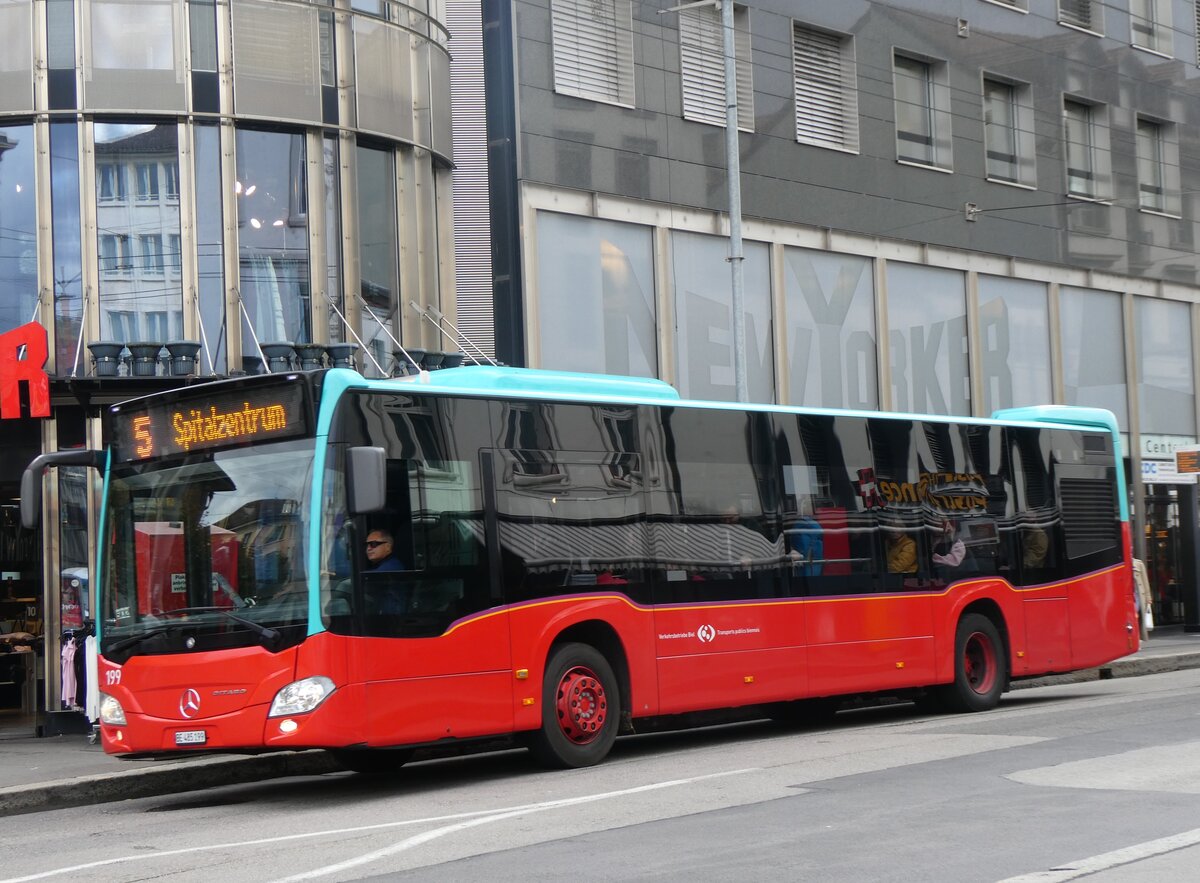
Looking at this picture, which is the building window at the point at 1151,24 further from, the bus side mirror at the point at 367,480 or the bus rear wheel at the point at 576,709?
the bus side mirror at the point at 367,480

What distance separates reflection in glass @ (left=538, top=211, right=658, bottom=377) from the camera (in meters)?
23.3

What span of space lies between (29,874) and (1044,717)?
10.1 meters

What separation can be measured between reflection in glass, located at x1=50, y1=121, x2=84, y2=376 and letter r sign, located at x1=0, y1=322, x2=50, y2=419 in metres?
0.66

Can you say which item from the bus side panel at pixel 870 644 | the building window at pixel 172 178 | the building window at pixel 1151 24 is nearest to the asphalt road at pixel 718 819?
the bus side panel at pixel 870 644

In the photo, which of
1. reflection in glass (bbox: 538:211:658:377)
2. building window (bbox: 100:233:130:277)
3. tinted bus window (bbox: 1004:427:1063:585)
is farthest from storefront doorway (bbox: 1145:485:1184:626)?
building window (bbox: 100:233:130:277)

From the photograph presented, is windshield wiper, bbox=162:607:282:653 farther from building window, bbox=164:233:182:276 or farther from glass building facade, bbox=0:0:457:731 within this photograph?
building window, bbox=164:233:182:276

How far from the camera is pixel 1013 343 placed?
30.5 meters

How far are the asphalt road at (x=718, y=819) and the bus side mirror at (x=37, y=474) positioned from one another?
88.0 inches

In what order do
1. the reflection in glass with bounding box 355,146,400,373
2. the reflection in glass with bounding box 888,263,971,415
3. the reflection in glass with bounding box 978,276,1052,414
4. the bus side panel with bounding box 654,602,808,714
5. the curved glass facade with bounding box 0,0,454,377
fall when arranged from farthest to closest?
the reflection in glass with bounding box 978,276,1052,414, the reflection in glass with bounding box 888,263,971,415, the reflection in glass with bounding box 355,146,400,373, the curved glass facade with bounding box 0,0,454,377, the bus side panel with bounding box 654,602,808,714

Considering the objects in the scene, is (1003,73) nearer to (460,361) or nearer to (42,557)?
(460,361)

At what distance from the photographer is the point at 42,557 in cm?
1850

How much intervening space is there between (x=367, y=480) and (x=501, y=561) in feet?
5.71

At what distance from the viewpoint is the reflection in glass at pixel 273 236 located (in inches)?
758

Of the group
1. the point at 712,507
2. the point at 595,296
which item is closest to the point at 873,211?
the point at 595,296
